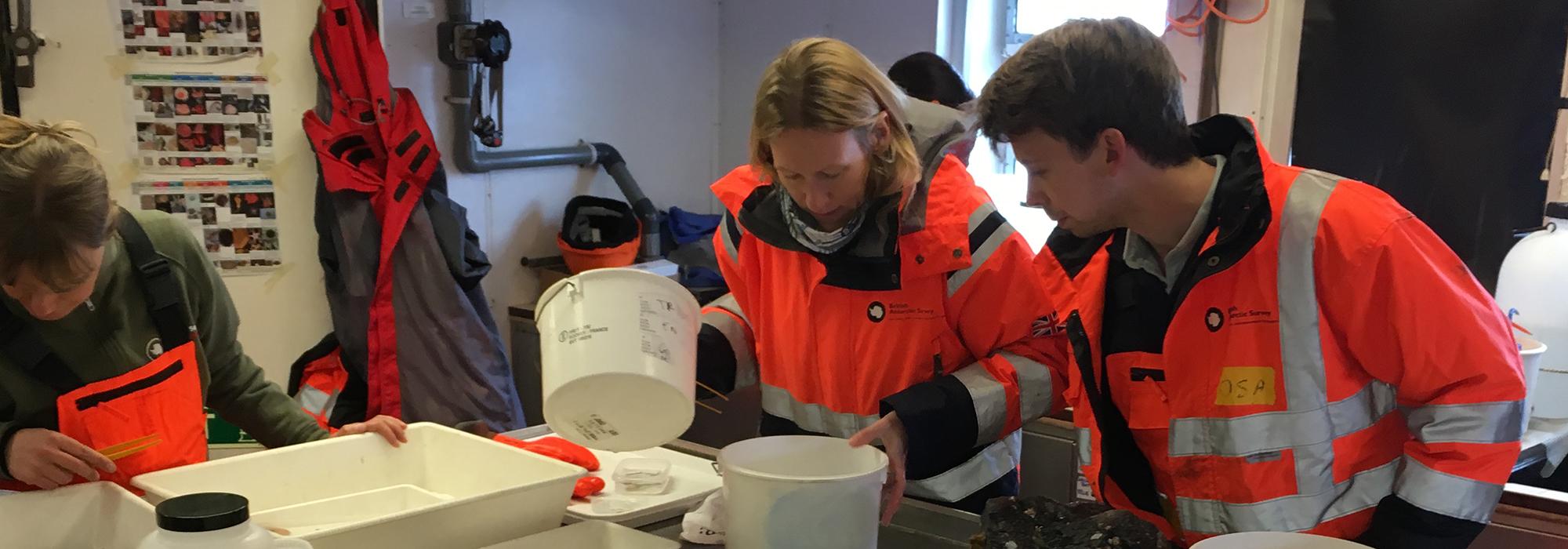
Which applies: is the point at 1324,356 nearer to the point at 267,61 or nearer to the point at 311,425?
the point at 311,425

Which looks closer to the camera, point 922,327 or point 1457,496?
point 1457,496

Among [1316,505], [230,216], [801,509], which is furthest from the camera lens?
[230,216]

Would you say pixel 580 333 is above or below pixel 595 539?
above

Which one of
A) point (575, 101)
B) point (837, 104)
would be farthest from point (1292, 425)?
point (575, 101)

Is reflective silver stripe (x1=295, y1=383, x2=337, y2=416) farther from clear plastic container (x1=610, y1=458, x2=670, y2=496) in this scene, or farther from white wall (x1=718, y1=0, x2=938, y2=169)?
clear plastic container (x1=610, y1=458, x2=670, y2=496)

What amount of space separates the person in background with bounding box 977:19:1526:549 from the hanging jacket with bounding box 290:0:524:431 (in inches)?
87.8

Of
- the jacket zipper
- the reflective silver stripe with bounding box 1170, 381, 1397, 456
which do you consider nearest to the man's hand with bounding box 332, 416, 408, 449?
the jacket zipper

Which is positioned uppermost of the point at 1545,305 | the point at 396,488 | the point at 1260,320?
the point at 1260,320

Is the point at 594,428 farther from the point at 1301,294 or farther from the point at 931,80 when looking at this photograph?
the point at 931,80

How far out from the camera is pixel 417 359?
10.7 ft

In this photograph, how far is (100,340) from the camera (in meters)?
1.63

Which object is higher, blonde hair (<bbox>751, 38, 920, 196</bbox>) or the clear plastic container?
blonde hair (<bbox>751, 38, 920, 196</bbox>)

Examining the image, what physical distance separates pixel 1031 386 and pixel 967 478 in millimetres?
173

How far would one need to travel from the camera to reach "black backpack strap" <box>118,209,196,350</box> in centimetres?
167
